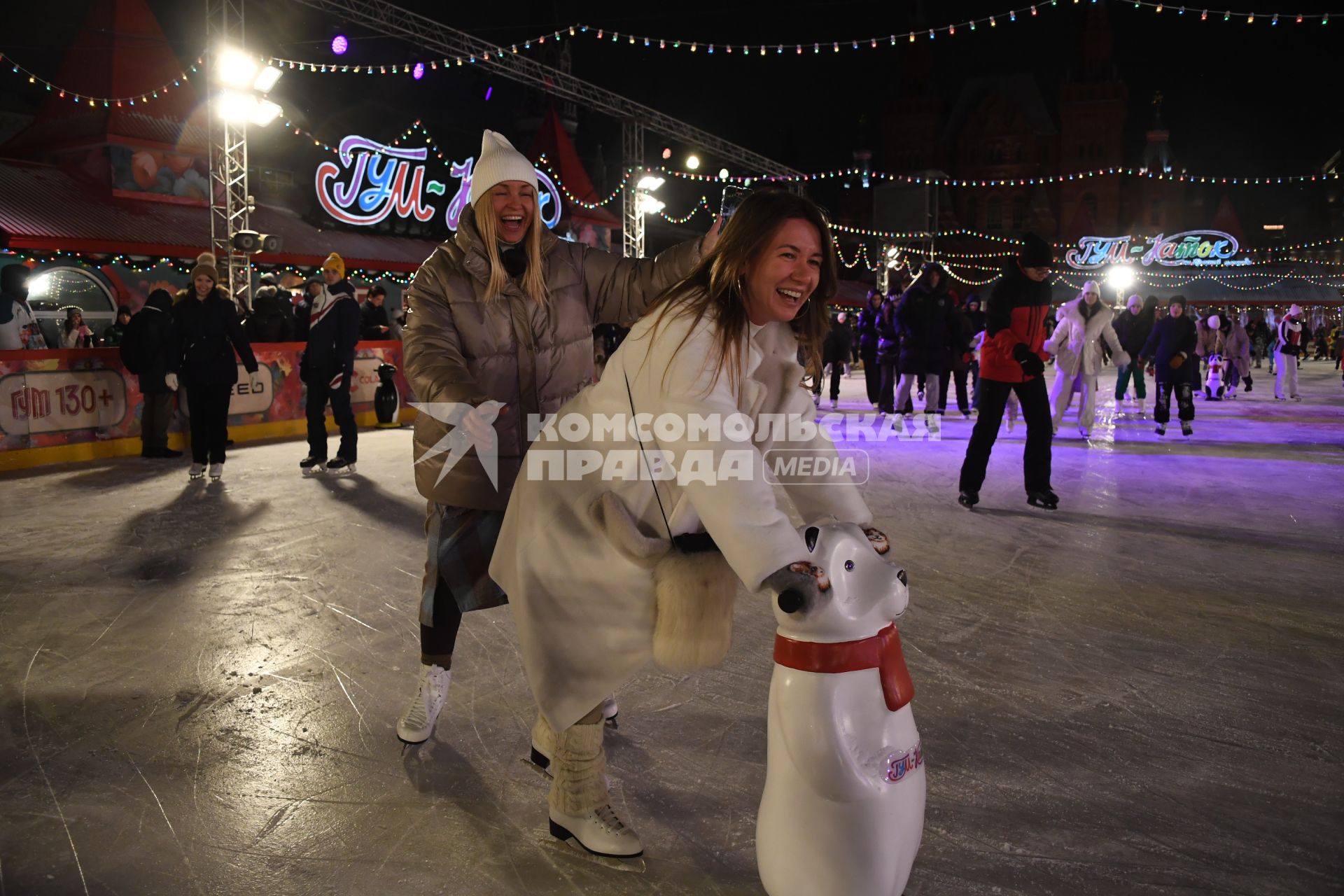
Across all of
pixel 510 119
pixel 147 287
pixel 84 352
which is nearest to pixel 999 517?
pixel 84 352

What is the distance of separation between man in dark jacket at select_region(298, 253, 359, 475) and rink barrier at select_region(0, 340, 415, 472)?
6.97 ft

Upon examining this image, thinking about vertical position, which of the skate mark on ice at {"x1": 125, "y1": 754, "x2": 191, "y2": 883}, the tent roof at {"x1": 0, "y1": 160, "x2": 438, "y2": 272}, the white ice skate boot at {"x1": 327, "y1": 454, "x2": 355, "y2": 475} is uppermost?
the tent roof at {"x1": 0, "y1": 160, "x2": 438, "y2": 272}

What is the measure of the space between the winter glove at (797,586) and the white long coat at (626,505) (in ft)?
0.42

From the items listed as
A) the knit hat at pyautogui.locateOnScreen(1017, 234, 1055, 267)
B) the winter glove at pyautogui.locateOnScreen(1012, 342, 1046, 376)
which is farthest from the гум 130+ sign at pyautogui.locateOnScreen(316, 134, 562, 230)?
the winter glove at pyautogui.locateOnScreen(1012, 342, 1046, 376)

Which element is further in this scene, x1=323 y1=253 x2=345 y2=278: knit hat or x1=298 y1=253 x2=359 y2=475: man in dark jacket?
x1=298 y1=253 x2=359 y2=475: man in dark jacket

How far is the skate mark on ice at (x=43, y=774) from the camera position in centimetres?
189

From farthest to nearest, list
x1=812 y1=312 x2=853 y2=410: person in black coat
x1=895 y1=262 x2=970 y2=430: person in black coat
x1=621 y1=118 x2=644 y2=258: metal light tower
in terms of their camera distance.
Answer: x1=621 y1=118 x2=644 y2=258: metal light tower → x1=812 y1=312 x2=853 y2=410: person in black coat → x1=895 y1=262 x2=970 y2=430: person in black coat

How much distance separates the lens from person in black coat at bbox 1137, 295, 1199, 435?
8.93 meters

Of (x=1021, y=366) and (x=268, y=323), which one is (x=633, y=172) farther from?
(x=1021, y=366)

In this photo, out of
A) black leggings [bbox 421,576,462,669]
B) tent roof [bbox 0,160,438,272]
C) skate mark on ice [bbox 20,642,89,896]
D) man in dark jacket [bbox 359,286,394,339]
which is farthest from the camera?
tent roof [bbox 0,160,438,272]

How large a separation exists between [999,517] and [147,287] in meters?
14.4

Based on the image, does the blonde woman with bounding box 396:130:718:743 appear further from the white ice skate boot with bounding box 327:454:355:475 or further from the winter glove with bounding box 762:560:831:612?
the white ice skate boot with bounding box 327:454:355:475

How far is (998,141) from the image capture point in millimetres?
51906

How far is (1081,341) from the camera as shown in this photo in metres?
8.59
